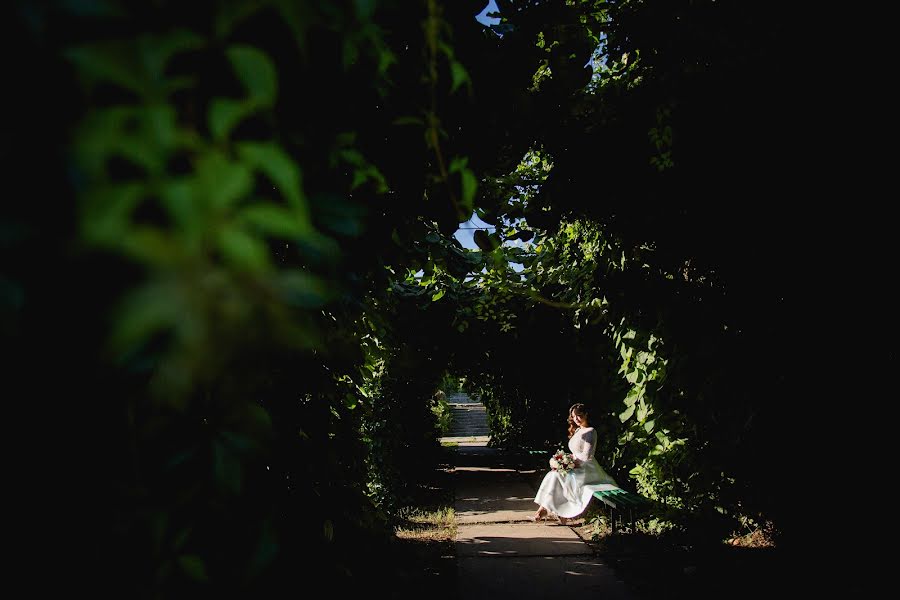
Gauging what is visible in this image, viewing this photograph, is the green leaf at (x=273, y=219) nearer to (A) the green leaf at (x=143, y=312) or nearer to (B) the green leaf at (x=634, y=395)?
(A) the green leaf at (x=143, y=312)

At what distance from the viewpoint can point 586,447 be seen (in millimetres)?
6363

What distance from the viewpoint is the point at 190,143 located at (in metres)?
0.58

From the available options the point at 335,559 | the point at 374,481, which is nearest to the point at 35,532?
the point at 335,559

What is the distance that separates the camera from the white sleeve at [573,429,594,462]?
636 centimetres

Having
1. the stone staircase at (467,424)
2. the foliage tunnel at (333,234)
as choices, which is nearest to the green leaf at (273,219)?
the foliage tunnel at (333,234)

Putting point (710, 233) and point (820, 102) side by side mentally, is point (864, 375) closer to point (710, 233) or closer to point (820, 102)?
point (710, 233)

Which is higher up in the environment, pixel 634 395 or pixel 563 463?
pixel 634 395

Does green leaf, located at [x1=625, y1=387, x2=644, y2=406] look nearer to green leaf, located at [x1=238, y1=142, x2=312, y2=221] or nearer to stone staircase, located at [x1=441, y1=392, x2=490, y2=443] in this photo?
green leaf, located at [x1=238, y1=142, x2=312, y2=221]

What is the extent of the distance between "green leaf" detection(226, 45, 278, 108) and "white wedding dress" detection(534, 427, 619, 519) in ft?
20.8

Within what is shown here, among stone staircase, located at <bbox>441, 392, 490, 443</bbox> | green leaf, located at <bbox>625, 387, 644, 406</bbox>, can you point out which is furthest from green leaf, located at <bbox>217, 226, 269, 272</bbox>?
stone staircase, located at <bbox>441, 392, 490, 443</bbox>

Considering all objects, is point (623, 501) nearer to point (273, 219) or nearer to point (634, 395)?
point (634, 395)

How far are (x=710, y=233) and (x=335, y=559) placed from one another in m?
2.88

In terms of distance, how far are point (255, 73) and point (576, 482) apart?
6418mm

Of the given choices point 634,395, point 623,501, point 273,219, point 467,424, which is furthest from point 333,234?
point 467,424
